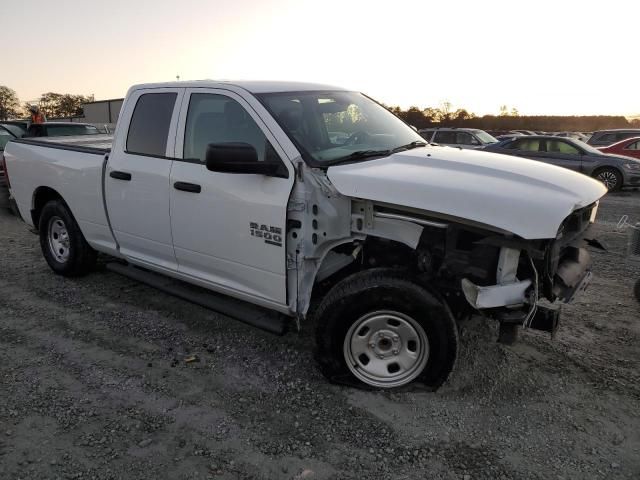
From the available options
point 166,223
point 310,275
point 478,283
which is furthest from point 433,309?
point 166,223

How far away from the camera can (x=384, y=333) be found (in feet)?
10.7

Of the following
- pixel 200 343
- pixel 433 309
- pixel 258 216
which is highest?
pixel 258 216

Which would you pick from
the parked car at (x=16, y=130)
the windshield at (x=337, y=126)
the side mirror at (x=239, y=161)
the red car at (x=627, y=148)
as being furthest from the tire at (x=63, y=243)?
the red car at (x=627, y=148)

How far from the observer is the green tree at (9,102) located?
76.2 m

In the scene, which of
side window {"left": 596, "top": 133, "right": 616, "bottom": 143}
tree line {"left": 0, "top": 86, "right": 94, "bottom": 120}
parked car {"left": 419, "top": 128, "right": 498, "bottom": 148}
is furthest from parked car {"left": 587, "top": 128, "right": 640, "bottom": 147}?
tree line {"left": 0, "top": 86, "right": 94, "bottom": 120}

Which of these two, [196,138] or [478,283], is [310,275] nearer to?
[478,283]

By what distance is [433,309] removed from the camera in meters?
3.06

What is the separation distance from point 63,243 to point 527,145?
12511 millimetres

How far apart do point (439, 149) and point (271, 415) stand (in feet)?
7.84

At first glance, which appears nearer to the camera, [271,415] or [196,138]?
[271,415]

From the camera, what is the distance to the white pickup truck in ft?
9.66

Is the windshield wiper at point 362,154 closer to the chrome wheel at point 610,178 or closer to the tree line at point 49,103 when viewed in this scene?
the chrome wheel at point 610,178

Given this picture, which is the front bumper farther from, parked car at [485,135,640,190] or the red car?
the red car

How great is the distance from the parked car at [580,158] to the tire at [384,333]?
11.7 metres
